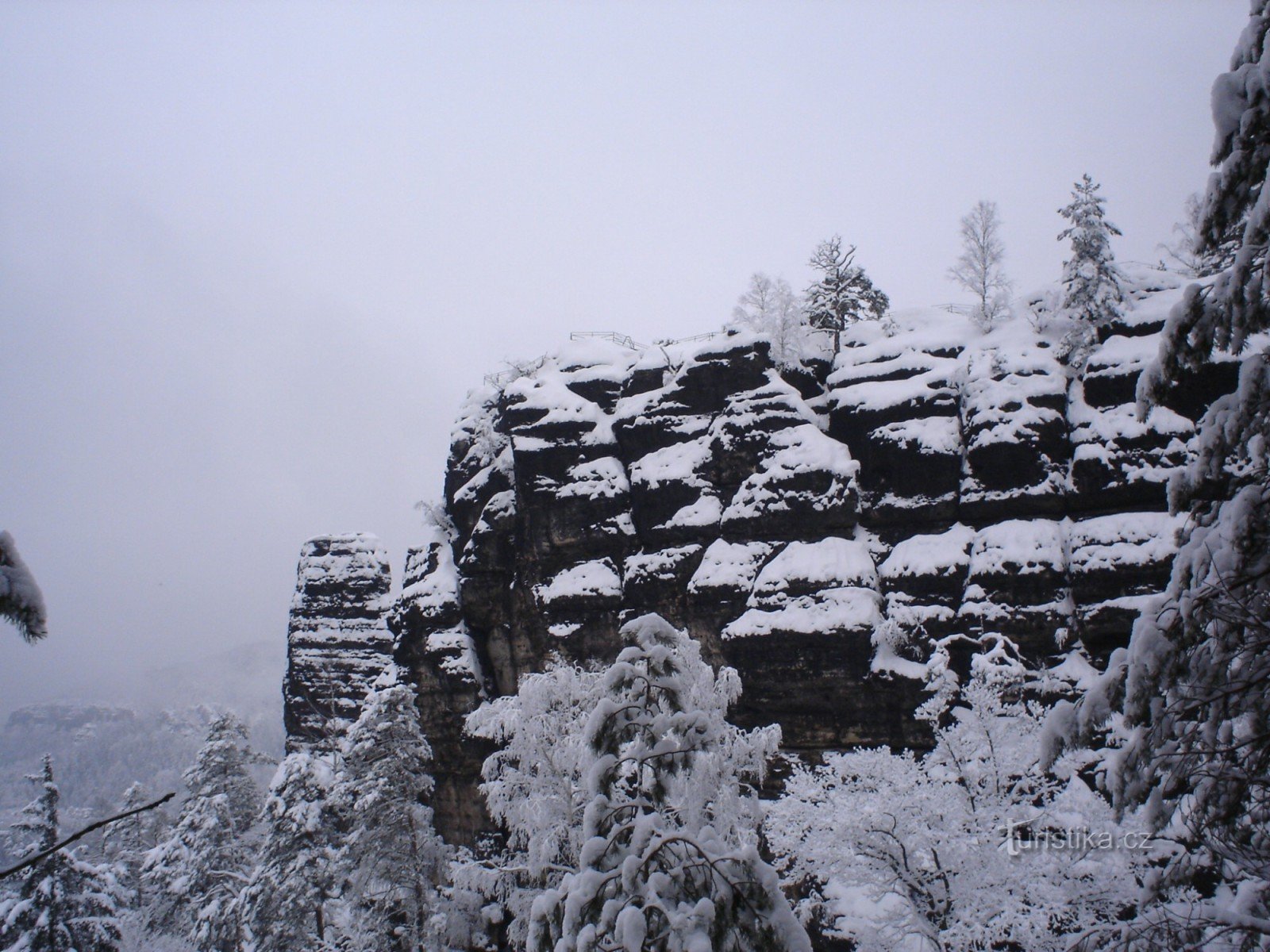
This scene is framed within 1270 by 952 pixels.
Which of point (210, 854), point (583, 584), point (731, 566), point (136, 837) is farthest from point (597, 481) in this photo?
point (136, 837)

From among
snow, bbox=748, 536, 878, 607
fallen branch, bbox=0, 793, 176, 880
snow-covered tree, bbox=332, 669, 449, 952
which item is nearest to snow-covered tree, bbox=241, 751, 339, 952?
snow-covered tree, bbox=332, 669, 449, 952

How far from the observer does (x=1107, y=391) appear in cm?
2536

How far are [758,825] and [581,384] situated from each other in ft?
83.4

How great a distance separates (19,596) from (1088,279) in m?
31.9

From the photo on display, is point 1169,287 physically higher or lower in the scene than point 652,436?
higher

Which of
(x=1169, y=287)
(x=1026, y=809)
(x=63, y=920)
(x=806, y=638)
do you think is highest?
(x=1169, y=287)

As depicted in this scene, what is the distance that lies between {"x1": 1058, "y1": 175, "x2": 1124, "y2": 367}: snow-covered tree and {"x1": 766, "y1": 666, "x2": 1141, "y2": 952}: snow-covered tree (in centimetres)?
1506

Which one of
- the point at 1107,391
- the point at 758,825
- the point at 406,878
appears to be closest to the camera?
→ the point at 758,825

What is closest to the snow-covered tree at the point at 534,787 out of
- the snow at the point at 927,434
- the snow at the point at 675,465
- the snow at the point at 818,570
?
the snow at the point at 818,570

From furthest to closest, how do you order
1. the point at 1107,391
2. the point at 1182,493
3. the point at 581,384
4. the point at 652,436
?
1. the point at 581,384
2. the point at 652,436
3. the point at 1107,391
4. the point at 1182,493

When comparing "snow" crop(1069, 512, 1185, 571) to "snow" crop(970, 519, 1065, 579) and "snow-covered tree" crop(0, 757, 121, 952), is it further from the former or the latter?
"snow-covered tree" crop(0, 757, 121, 952)

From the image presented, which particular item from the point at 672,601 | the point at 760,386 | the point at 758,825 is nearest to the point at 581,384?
the point at 760,386

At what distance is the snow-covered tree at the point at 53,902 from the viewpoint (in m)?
20.0

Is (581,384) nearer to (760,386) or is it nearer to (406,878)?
(760,386)
